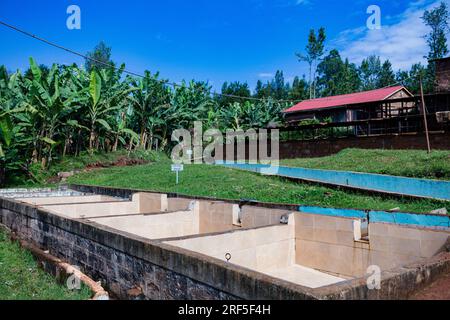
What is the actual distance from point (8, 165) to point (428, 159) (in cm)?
1388

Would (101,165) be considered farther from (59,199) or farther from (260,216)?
(260,216)

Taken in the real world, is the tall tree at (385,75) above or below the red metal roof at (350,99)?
above

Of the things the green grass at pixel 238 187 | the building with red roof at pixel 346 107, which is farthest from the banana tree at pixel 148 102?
the building with red roof at pixel 346 107

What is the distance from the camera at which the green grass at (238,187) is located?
851 cm

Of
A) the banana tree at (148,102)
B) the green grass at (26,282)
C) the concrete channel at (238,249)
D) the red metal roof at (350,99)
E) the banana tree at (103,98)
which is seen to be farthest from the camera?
the red metal roof at (350,99)

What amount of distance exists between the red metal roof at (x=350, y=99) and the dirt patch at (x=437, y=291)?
2173 cm

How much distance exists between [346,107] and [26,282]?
71.2 feet

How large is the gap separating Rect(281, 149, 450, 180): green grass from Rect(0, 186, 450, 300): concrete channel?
585 cm

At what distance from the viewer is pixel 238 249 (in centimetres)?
571

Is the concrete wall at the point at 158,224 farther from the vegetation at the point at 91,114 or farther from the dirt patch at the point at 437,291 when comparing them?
the vegetation at the point at 91,114
